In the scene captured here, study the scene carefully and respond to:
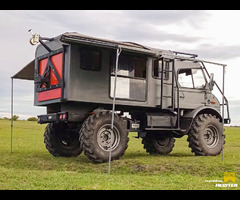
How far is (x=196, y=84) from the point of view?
13.9 meters

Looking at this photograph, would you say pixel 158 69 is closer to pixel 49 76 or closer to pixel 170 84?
pixel 170 84

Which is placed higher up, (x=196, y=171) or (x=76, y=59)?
(x=76, y=59)

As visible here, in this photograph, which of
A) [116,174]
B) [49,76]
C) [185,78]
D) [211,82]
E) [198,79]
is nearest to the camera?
[116,174]

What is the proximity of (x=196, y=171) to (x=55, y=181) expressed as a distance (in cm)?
356

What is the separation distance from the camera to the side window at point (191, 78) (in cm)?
1360

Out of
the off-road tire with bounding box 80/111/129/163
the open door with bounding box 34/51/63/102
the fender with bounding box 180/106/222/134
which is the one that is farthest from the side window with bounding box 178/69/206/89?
the open door with bounding box 34/51/63/102

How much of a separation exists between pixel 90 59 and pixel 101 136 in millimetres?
2156

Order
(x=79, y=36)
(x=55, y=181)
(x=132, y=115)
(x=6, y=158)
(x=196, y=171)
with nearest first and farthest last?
(x=55, y=181) → (x=196, y=171) → (x=79, y=36) → (x=6, y=158) → (x=132, y=115)

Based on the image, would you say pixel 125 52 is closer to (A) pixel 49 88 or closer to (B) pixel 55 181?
(A) pixel 49 88

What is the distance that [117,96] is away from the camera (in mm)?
11680

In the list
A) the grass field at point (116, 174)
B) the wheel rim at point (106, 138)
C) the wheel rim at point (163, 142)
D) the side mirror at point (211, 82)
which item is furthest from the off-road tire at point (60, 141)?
the side mirror at point (211, 82)

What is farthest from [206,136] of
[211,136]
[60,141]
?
[60,141]

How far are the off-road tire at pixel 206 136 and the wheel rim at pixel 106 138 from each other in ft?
9.55

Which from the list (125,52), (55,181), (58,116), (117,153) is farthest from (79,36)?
(55,181)
